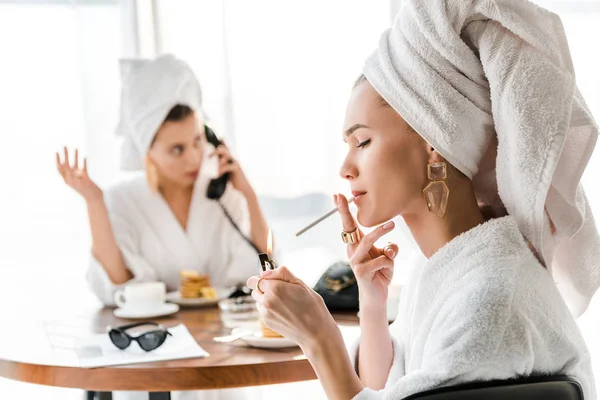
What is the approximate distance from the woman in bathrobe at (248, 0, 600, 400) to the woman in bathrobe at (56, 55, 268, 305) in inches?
52.6

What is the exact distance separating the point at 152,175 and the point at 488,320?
6.03ft

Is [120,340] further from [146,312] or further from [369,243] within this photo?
[369,243]

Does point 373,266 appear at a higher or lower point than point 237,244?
higher

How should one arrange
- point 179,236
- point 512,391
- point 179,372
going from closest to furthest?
point 512,391 → point 179,372 → point 179,236

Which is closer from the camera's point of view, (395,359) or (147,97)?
(395,359)

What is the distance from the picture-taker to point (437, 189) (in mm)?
1239

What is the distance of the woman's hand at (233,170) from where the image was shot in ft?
8.84

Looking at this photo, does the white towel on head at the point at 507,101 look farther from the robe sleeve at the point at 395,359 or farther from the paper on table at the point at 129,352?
the paper on table at the point at 129,352

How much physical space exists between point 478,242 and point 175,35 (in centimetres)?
199

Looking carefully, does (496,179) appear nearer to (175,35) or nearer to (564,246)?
(564,246)

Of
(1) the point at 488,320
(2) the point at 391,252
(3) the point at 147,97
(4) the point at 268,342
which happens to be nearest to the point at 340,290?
(4) the point at 268,342

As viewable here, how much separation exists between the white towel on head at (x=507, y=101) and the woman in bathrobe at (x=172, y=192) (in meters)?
1.45

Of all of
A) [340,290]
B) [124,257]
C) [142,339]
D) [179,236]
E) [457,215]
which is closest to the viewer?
[457,215]

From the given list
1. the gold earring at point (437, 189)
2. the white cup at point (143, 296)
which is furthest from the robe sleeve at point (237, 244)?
the gold earring at point (437, 189)
